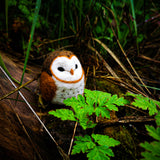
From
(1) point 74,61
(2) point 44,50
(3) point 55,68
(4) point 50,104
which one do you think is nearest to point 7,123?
(4) point 50,104

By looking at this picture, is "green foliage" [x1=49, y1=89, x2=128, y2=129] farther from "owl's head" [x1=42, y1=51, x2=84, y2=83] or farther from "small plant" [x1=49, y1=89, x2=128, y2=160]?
"owl's head" [x1=42, y1=51, x2=84, y2=83]

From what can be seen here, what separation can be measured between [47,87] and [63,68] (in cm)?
28

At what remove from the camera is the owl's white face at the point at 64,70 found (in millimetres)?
1503

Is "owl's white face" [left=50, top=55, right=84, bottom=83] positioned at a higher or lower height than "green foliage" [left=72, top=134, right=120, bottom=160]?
higher

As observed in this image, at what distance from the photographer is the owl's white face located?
1.50 m

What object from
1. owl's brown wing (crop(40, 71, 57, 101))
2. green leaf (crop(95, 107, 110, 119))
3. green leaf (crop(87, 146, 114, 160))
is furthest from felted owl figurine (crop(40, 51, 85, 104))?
green leaf (crop(87, 146, 114, 160))

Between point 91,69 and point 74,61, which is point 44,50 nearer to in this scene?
point 91,69

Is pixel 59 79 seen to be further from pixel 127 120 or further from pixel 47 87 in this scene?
pixel 127 120

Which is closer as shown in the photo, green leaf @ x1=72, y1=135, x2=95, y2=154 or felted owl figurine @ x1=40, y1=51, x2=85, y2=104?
green leaf @ x1=72, y1=135, x2=95, y2=154

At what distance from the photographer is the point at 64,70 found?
1.55 metres

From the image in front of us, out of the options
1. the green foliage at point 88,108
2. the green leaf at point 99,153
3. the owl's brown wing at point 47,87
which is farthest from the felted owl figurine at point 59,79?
the green leaf at point 99,153

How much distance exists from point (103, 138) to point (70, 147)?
1.01 feet

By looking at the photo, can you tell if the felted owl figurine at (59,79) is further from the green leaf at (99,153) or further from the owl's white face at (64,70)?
the green leaf at (99,153)

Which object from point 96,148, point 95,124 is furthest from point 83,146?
point 95,124
